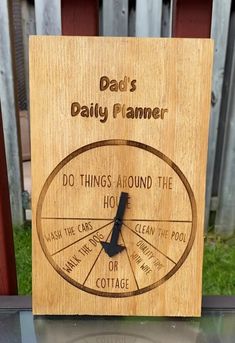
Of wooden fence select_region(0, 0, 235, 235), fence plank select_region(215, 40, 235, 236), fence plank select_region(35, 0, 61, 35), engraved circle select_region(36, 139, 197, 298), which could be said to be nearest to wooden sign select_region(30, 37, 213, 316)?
engraved circle select_region(36, 139, 197, 298)

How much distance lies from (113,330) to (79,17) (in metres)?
0.50

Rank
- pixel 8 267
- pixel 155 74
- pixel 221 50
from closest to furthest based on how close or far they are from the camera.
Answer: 1. pixel 155 74
2. pixel 8 267
3. pixel 221 50

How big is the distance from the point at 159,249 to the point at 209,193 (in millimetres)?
1071

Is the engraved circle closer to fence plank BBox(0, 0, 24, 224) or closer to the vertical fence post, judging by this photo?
the vertical fence post

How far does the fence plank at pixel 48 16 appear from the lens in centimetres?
149

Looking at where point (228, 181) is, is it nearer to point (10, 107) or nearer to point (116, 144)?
point (10, 107)

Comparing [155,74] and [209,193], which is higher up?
[155,74]

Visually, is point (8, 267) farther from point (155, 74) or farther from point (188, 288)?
point (155, 74)

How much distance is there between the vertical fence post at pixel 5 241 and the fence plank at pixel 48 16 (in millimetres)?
868

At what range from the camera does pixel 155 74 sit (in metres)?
0.66

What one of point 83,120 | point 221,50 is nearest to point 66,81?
point 83,120

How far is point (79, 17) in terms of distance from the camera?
2.53 ft

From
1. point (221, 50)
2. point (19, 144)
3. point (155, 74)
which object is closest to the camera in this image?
point (155, 74)

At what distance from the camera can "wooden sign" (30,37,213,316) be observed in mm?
662
